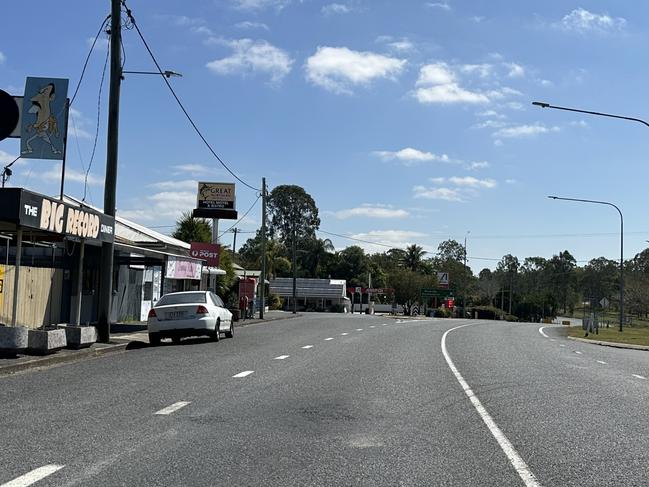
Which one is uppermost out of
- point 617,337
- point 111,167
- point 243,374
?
point 111,167

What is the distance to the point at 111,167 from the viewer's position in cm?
2012

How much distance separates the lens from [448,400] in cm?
1098

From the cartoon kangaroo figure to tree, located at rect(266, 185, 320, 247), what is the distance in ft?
271

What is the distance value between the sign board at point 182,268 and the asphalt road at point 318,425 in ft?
46.7

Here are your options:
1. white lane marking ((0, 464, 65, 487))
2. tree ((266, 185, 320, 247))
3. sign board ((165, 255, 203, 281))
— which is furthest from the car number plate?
tree ((266, 185, 320, 247))

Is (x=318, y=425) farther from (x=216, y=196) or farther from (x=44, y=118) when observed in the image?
(x=216, y=196)

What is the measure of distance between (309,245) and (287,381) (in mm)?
99324

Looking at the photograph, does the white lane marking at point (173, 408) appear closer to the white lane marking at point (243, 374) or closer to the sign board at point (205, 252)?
the white lane marking at point (243, 374)

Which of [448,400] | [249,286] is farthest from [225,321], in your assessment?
[249,286]

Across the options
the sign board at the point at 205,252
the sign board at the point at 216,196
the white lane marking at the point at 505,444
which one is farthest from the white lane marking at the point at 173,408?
the sign board at the point at 216,196

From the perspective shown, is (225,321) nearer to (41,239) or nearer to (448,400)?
(41,239)

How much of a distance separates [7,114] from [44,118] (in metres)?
5.25

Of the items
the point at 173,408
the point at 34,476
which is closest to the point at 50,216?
the point at 173,408

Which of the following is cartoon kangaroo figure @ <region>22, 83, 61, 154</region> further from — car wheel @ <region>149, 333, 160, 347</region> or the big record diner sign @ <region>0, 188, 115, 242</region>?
car wheel @ <region>149, 333, 160, 347</region>
